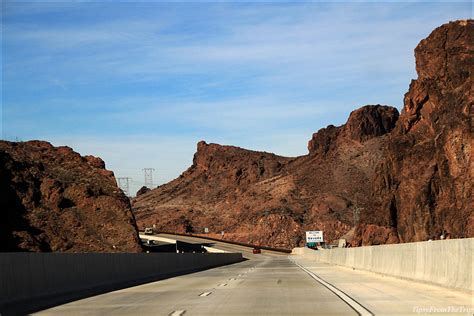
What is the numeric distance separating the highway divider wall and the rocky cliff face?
3215 cm

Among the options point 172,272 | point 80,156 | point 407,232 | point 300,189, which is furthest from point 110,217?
point 300,189

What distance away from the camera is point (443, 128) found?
97562mm

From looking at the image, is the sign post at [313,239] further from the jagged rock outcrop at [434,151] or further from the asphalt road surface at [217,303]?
the asphalt road surface at [217,303]

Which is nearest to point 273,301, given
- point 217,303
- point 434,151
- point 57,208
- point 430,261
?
point 217,303

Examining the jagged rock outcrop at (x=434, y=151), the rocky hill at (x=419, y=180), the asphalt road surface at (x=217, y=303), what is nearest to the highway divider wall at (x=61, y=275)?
the asphalt road surface at (x=217, y=303)

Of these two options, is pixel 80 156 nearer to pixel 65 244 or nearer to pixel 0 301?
pixel 65 244

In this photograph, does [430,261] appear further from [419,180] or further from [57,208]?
[419,180]

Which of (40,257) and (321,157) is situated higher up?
(321,157)

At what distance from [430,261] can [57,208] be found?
190 ft

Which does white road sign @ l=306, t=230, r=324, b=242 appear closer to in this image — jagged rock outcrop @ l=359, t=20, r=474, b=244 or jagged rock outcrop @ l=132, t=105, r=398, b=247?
jagged rock outcrop @ l=132, t=105, r=398, b=247

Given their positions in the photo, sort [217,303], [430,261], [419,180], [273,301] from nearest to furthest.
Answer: [217,303]
[273,301]
[430,261]
[419,180]

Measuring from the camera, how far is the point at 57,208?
74188 mm

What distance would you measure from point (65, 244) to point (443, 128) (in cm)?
5559

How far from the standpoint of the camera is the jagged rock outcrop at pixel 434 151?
299ft
